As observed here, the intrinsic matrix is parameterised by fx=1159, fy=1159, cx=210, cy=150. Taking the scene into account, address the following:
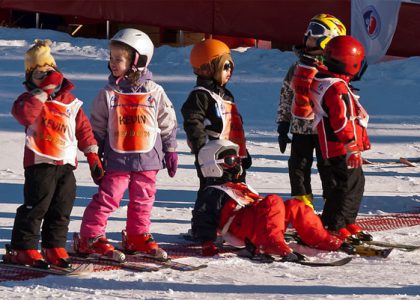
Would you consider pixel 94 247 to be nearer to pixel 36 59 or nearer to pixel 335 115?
pixel 36 59

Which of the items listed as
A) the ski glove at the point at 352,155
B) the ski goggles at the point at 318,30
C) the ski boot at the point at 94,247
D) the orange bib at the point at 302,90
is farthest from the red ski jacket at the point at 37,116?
the ski goggles at the point at 318,30

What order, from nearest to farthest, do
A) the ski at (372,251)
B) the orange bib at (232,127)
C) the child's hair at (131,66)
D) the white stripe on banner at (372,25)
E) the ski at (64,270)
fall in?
the ski at (64,270) → the child's hair at (131,66) → the ski at (372,251) → the orange bib at (232,127) → the white stripe on banner at (372,25)

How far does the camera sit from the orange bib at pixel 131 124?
766 centimetres

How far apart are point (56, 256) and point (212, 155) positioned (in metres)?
1.41

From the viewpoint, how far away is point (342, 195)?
330 inches

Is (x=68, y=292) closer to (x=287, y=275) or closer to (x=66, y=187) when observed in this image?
(x=66, y=187)

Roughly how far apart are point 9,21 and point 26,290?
17.4 meters

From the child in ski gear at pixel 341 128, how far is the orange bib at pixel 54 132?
1.95m

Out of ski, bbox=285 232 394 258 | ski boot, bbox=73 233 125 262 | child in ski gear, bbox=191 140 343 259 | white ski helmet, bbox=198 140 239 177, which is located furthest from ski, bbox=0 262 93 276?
ski, bbox=285 232 394 258

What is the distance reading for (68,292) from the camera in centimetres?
648

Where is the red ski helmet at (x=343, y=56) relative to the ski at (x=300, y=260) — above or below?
above

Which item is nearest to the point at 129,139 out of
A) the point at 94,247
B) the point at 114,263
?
the point at 94,247

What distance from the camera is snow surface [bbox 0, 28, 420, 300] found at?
6.66 metres

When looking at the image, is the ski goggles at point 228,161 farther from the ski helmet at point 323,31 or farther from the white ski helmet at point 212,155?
the ski helmet at point 323,31
